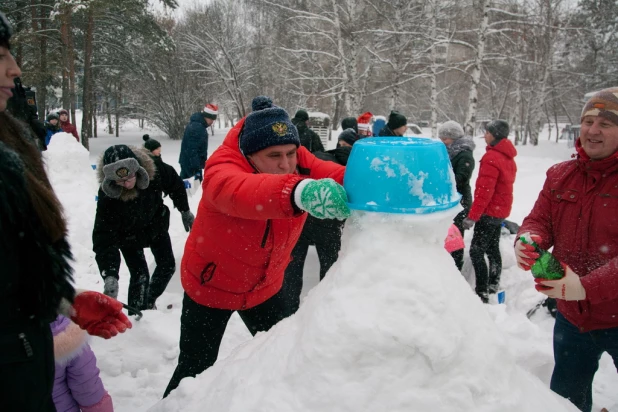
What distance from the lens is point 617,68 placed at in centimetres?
2236

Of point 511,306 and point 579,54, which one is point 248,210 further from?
point 579,54

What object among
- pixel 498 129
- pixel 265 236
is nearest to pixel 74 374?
pixel 265 236

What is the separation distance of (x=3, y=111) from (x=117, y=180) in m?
2.12

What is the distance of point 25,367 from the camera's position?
1249 millimetres

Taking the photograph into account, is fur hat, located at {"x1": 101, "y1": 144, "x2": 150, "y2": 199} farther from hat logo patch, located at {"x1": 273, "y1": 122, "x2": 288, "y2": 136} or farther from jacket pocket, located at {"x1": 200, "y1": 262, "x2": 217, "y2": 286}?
hat logo patch, located at {"x1": 273, "y1": 122, "x2": 288, "y2": 136}

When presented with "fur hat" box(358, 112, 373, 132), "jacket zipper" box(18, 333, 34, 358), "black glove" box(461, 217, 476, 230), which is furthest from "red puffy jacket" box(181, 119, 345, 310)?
"fur hat" box(358, 112, 373, 132)

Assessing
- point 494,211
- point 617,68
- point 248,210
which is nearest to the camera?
point 248,210

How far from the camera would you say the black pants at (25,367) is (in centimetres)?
120

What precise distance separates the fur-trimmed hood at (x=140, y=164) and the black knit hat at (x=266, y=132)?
1.93m

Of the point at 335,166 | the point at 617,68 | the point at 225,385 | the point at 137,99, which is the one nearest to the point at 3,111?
the point at 225,385

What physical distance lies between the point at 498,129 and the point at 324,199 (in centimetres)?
395

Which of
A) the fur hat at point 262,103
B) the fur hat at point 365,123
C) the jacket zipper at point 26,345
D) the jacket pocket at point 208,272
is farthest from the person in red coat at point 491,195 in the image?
the fur hat at point 365,123

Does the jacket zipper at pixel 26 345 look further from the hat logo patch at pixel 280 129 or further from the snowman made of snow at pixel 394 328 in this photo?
the hat logo patch at pixel 280 129

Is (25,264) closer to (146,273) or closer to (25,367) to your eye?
(25,367)
